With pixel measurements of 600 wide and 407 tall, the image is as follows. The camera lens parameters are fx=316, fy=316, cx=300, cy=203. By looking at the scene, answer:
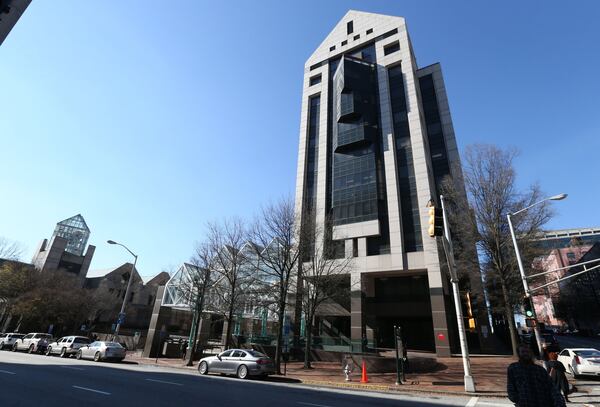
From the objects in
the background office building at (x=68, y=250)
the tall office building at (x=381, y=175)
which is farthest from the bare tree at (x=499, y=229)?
the background office building at (x=68, y=250)

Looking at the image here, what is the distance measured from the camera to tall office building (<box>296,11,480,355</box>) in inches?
1348

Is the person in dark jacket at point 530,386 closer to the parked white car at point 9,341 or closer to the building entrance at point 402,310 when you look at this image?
the building entrance at point 402,310

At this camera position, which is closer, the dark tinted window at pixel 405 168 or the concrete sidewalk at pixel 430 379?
the concrete sidewalk at pixel 430 379

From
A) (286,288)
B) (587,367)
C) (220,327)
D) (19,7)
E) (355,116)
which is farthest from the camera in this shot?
(220,327)

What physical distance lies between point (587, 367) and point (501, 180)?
515 inches

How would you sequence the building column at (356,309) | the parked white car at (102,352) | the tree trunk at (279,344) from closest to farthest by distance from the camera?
the tree trunk at (279,344) < the parked white car at (102,352) < the building column at (356,309)

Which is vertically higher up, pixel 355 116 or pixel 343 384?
pixel 355 116

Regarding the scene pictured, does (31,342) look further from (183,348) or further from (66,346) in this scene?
(183,348)

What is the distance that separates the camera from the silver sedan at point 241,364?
17.2 metres

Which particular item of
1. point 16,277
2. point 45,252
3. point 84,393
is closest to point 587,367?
point 84,393

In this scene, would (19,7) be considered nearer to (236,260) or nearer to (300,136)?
(236,260)

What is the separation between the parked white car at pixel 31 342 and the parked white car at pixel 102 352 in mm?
8736

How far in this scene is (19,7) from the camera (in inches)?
174

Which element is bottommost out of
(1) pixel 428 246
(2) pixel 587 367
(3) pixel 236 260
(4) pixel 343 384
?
(4) pixel 343 384
